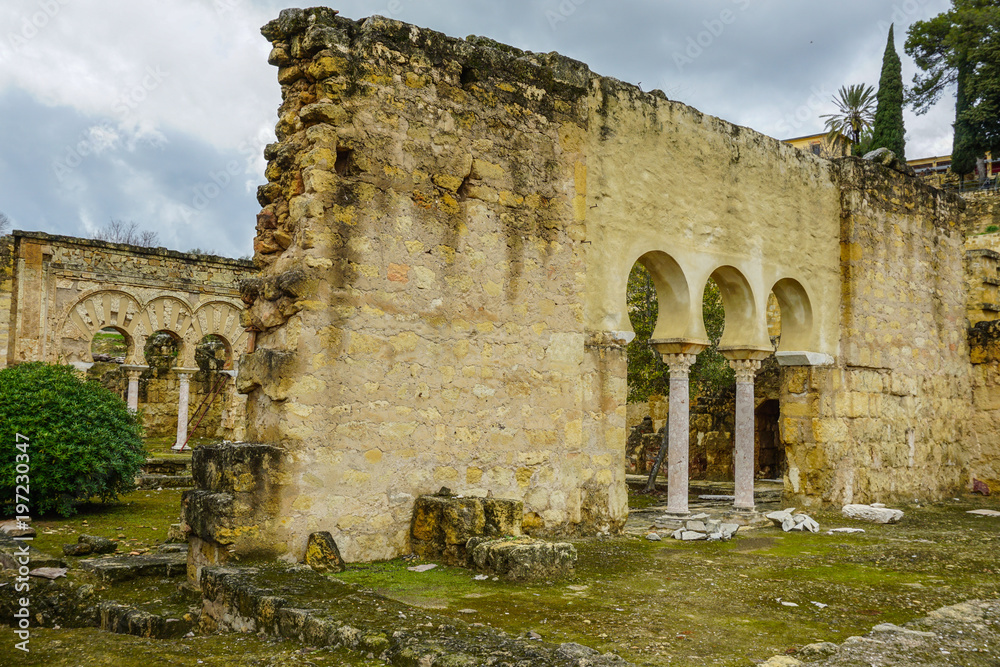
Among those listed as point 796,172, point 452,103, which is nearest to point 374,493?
point 452,103

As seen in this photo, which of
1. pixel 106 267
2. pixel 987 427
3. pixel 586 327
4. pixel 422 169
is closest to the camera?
pixel 422 169

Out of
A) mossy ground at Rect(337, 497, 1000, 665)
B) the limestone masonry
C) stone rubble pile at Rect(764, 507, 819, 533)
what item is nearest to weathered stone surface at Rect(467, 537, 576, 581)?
mossy ground at Rect(337, 497, 1000, 665)

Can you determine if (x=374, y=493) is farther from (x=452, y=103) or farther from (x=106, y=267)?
(x=106, y=267)

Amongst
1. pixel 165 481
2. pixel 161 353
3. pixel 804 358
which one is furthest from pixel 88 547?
pixel 161 353

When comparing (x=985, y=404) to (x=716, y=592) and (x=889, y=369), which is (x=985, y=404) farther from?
(x=716, y=592)

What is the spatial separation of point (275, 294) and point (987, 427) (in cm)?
1065

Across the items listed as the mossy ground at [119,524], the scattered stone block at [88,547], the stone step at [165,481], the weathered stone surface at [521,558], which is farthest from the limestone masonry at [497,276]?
the stone step at [165,481]

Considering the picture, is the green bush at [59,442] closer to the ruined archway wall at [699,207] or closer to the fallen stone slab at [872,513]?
the ruined archway wall at [699,207]

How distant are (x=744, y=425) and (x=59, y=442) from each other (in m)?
7.58

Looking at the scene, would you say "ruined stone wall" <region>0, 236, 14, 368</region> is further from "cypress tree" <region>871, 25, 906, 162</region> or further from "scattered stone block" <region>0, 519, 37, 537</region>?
"cypress tree" <region>871, 25, 906, 162</region>

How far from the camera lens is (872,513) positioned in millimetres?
8812

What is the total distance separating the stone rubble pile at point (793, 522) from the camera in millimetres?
8031

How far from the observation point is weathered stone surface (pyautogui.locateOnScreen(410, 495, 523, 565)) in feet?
17.6

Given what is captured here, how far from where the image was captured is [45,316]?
16406mm
